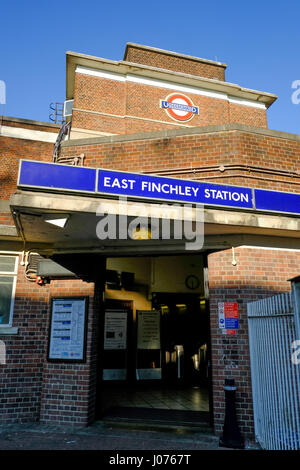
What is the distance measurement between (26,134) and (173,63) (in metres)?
10.3

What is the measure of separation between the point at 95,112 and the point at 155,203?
1237 centimetres

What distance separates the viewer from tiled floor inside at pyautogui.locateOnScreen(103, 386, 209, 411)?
25.6 ft

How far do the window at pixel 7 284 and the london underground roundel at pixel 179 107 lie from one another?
12.9 m

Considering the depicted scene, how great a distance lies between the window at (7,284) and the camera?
7172mm

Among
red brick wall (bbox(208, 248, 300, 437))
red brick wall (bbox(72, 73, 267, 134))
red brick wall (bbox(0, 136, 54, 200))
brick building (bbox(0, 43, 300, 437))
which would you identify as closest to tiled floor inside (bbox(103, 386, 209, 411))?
brick building (bbox(0, 43, 300, 437))

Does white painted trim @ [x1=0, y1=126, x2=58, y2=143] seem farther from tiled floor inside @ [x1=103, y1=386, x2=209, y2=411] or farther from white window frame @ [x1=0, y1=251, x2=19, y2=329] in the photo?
tiled floor inside @ [x1=103, y1=386, x2=209, y2=411]

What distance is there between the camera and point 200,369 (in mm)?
10883

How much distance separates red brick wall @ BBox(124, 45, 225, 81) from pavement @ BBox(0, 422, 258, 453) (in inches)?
690

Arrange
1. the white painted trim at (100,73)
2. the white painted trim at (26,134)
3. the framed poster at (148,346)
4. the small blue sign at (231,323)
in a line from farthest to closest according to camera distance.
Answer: the white painted trim at (100,73) < the white painted trim at (26,134) < the framed poster at (148,346) < the small blue sign at (231,323)

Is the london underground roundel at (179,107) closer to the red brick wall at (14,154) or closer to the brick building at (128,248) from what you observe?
the red brick wall at (14,154)

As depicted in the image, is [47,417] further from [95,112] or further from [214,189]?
[95,112]

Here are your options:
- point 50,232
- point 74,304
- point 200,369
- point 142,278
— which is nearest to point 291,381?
point 74,304

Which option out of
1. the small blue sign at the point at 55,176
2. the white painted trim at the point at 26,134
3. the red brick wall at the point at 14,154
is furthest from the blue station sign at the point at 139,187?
the white painted trim at the point at 26,134

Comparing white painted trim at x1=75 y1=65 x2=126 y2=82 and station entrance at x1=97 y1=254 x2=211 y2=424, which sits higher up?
white painted trim at x1=75 y1=65 x2=126 y2=82
